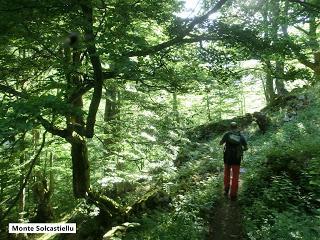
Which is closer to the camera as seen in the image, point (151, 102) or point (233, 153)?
point (233, 153)

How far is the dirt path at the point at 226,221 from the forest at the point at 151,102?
0.12 feet

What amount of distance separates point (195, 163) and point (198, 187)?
13.8 feet

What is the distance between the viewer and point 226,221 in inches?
343

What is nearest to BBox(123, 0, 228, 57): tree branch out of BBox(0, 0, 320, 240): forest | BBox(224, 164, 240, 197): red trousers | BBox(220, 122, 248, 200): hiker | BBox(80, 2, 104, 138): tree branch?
BBox(0, 0, 320, 240): forest

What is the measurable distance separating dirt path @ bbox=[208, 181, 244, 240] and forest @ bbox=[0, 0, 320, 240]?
0.12 feet

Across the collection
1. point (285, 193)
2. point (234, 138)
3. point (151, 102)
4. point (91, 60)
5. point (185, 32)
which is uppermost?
point (185, 32)

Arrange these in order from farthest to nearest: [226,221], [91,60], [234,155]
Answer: [234,155], [226,221], [91,60]

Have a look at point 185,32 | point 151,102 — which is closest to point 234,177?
point 151,102

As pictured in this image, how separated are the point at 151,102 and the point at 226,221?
4.35 metres

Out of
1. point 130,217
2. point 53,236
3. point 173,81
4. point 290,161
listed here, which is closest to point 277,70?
point 173,81

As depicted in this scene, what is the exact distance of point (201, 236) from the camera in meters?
7.94

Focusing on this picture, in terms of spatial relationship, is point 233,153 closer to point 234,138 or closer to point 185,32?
point 234,138

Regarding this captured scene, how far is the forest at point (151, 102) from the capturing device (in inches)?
252

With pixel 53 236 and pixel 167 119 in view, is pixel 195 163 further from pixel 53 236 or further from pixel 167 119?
pixel 53 236
